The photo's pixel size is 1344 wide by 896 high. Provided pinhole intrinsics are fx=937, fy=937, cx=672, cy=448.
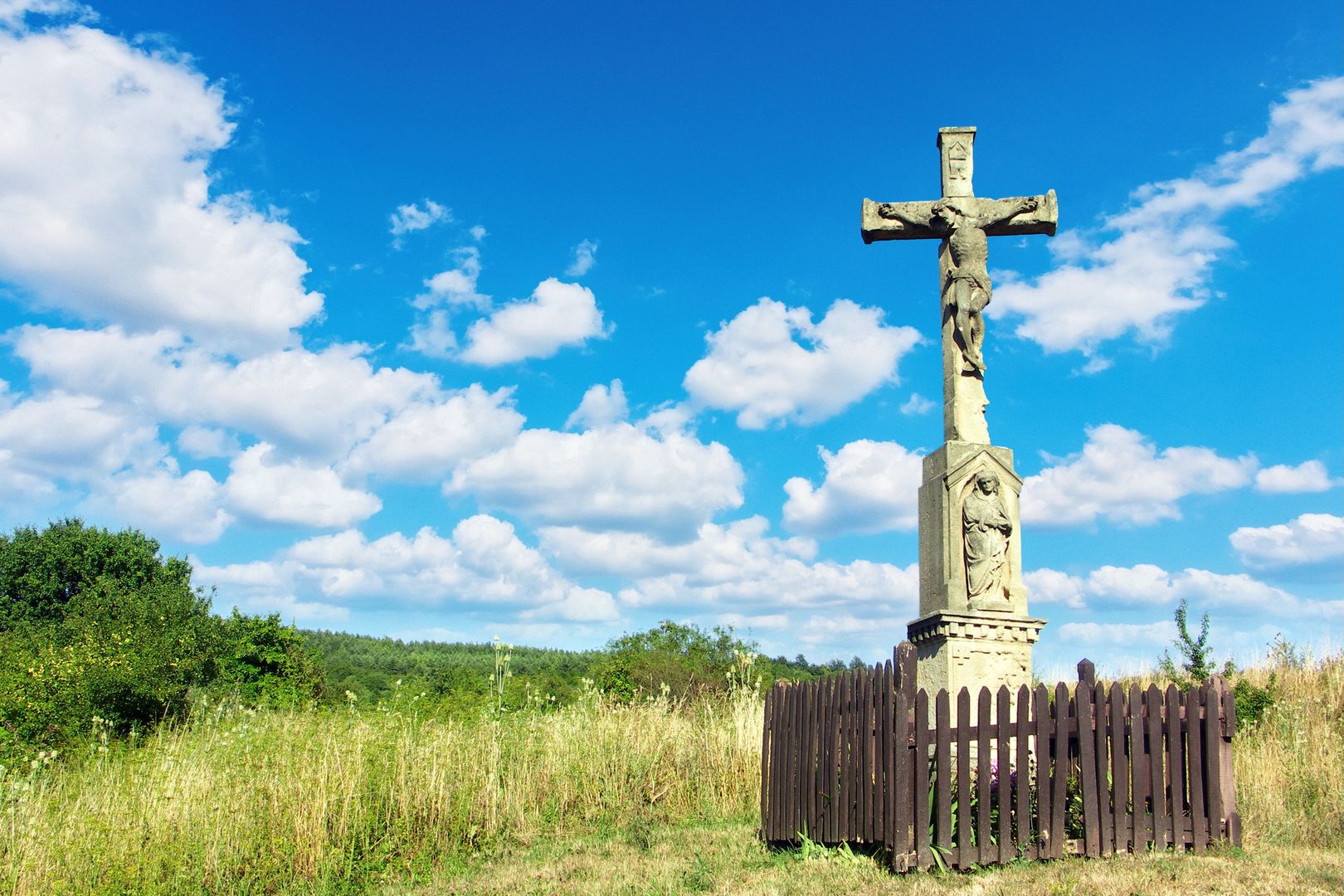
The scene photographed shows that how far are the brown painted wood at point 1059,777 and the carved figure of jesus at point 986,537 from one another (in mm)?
1815

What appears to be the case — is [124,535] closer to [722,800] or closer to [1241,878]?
[722,800]

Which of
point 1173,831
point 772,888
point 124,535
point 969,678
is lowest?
point 772,888

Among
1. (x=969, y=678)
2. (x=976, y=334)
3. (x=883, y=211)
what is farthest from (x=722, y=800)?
(x=883, y=211)

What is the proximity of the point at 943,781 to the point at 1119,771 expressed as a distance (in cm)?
135

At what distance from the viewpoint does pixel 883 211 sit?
10.3m

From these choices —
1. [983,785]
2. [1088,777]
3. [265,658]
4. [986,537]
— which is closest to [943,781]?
[983,785]

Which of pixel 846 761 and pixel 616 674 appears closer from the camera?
pixel 846 761

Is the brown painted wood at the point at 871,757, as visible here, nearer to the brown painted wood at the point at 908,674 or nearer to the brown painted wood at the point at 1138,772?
the brown painted wood at the point at 908,674

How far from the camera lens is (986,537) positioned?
8.91 meters

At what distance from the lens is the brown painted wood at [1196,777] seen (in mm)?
7016

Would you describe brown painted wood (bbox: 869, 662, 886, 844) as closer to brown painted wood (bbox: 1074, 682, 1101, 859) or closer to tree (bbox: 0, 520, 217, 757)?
brown painted wood (bbox: 1074, 682, 1101, 859)

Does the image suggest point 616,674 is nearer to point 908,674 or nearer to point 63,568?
point 908,674

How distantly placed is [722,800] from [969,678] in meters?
4.09

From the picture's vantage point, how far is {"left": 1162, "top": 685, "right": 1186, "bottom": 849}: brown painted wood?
703cm
